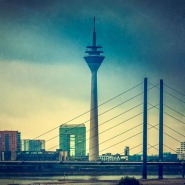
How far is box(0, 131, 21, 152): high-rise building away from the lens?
186 meters

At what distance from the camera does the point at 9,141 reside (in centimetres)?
18788

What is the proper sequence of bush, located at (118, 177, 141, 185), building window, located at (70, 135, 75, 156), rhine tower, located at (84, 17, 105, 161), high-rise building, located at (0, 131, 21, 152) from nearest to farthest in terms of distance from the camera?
bush, located at (118, 177, 141, 185) < rhine tower, located at (84, 17, 105, 161) < high-rise building, located at (0, 131, 21, 152) < building window, located at (70, 135, 75, 156)

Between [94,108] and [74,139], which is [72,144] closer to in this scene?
[74,139]

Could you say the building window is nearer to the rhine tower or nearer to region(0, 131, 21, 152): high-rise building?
region(0, 131, 21, 152): high-rise building

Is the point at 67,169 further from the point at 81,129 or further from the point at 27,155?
the point at 81,129

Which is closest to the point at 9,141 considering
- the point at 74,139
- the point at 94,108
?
the point at 74,139

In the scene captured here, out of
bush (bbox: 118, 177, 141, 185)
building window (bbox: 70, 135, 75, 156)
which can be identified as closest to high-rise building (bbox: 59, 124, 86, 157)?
building window (bbox: 70, 135, 75, 156)

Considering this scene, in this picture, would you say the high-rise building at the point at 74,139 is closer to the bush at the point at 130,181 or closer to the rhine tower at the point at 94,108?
the rhine tower at the point at 94,108

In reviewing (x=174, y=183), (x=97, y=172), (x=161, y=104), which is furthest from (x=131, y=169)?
(x=174, y=183)

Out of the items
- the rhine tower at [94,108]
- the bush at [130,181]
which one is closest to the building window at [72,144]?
the rhine tower at [94,108]

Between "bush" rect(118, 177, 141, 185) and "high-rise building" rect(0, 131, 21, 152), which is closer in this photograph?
"bush" rect(118, 177, 141, 185)

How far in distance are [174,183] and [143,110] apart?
11873 mm

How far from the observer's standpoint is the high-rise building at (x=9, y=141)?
186m

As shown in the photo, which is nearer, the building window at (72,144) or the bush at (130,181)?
the bush at (130,181)
